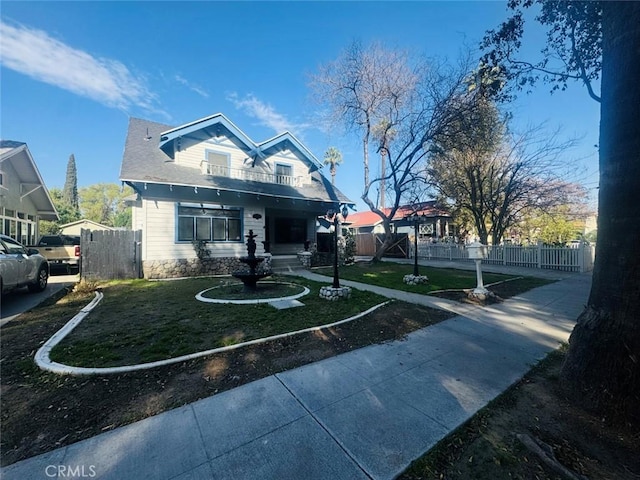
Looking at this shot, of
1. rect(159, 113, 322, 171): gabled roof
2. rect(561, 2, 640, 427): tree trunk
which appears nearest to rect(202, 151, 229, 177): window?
rect(159, 113, 322, 171): gabled roof

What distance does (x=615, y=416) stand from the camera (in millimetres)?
2324

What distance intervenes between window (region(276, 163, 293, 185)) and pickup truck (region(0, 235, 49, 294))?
10035mm

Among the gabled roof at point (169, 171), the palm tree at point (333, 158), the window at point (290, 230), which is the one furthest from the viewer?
the palm tree at point (333, 158)

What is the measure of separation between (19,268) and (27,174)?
1011 cm

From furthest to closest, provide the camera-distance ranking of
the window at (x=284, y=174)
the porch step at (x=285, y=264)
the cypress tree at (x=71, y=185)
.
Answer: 1. the cypress tree at (x=71, y=185)
2. the window at (x=284, y=174)
3. the porch step at (x=285, y=264)

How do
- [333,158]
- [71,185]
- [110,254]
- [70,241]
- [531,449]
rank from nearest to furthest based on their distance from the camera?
[531,449]
[110,254]
[70,241]
[333,158]
[71,185]

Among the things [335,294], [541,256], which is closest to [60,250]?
[335,294]

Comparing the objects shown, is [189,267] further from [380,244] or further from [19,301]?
[380,244]

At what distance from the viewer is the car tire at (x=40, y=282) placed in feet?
25.2

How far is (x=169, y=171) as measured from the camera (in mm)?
11195

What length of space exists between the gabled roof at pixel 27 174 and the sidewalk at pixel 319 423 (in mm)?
14094

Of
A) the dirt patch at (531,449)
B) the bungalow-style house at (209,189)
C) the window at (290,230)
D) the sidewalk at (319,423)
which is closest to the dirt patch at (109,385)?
the sidewalk at (319,423)

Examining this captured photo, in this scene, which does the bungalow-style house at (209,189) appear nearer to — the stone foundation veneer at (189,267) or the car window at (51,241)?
the stone foundation veneer at (189,267)

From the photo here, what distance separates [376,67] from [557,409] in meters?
16.1
